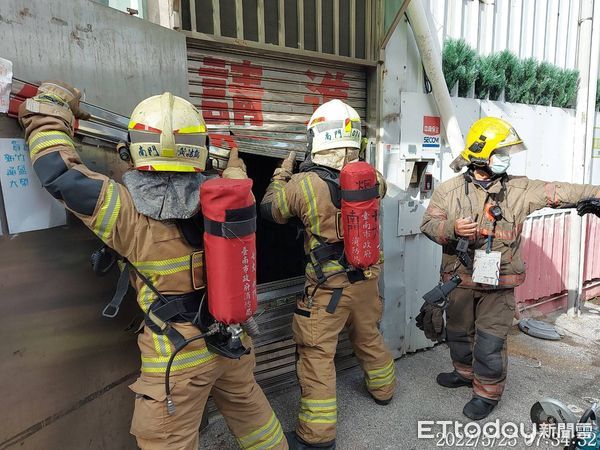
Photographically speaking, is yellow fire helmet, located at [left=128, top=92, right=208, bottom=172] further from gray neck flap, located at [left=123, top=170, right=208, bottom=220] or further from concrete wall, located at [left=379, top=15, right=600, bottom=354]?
concrete wall, located at [left=379, top=15, right=600, bottom=354]

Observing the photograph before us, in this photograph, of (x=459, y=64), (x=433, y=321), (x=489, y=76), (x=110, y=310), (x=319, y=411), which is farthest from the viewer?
(x=489, y=76)

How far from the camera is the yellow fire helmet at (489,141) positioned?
309cm

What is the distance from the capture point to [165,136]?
1917 mm

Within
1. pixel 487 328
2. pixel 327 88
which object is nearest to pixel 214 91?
pixel 327 88

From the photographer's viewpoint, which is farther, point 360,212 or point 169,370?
point 360,212

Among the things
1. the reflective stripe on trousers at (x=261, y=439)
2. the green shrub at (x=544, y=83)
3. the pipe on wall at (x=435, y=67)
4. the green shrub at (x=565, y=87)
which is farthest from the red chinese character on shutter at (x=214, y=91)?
the green shrub at (x=565, y=87)

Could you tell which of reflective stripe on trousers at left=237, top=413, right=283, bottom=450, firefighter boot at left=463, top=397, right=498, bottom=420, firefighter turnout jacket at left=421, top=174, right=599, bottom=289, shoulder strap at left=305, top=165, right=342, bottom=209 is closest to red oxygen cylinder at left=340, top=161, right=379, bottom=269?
shoulder strap at left=305, top=165, right=342, bottom=209

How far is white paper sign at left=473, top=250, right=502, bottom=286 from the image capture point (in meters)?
3.06

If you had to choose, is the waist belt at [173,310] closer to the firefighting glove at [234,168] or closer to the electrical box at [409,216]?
the firefighting glove at [234,168]

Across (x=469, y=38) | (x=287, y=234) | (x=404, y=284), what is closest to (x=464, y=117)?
(x=469, y=38)

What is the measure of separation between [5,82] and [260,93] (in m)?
1.78

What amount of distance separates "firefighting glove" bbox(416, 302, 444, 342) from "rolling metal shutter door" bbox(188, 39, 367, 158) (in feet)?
5.23

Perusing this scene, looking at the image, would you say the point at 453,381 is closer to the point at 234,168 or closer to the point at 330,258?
the point at 330,258

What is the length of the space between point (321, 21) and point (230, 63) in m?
0.85
